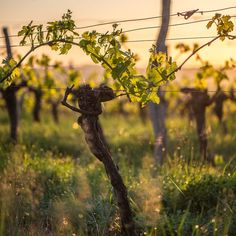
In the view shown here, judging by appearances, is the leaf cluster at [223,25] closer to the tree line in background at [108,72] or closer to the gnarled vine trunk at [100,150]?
the tree line in background at [108,72]

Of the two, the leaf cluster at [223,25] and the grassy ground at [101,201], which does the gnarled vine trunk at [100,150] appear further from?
the leaf cluster at [223,25]

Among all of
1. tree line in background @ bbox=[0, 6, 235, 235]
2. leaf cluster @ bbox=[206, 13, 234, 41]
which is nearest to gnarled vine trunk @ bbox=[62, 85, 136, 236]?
tree line in background @ bbox=[0, 6, 235, 235]

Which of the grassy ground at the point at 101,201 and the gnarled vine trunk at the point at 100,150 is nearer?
the gnarled vine trunk at the point at 100,150

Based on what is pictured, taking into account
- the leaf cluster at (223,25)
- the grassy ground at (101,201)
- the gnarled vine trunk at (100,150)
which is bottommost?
the grassy ground at (101,201)

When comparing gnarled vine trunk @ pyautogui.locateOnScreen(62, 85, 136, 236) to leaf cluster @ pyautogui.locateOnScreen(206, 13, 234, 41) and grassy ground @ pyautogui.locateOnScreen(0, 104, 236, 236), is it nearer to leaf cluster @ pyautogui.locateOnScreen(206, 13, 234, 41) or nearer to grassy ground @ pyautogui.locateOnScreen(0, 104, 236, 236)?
grassy ground @ pyautogui.locateOnScreen(0, 104, 236, 236)

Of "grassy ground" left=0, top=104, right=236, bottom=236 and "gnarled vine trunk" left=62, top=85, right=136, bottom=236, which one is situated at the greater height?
"gnarled vine trunk" left=62, top=85, right=136, bottom=236

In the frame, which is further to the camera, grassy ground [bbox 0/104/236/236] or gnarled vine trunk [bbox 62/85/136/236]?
grassy ground [bbox 0/104/236/236]

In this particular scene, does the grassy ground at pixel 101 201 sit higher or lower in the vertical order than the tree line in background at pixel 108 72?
lower

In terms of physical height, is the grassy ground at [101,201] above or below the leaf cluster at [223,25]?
below

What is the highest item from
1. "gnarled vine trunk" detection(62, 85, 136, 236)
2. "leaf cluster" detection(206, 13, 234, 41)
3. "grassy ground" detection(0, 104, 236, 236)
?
"leaf cluster" detection(206, 13, 234, 41)

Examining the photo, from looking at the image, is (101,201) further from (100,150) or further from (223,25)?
(223,25)

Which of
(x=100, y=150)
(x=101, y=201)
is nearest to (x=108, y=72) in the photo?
(x=100, y=150)

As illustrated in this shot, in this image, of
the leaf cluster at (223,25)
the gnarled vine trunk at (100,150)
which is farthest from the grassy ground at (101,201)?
the leaf cluster at (223,25)

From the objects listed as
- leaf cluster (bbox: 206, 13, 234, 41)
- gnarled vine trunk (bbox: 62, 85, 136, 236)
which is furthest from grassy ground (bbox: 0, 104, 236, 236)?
leaf cluster (bbox: 206, 13, 234, 41)
